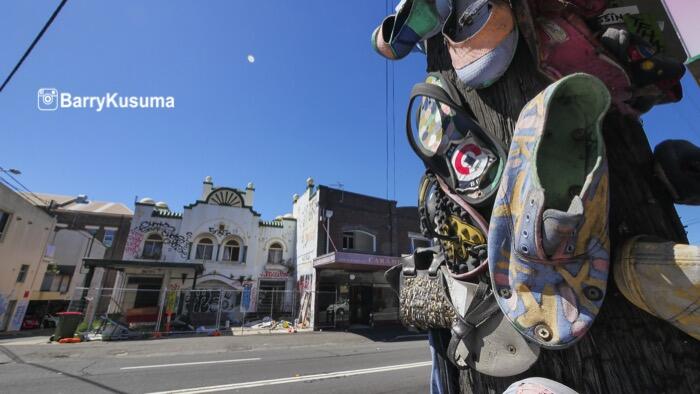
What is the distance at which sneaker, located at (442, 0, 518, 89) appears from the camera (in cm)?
93

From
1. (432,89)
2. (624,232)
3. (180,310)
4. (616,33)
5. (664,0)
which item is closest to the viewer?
(624,232)

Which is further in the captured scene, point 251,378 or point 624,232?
point 251,378

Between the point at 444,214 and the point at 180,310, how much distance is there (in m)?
21.9

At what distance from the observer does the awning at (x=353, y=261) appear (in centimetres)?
1596

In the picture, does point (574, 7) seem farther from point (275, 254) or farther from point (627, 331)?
point (275, 254)

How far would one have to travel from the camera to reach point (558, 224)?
59 cm

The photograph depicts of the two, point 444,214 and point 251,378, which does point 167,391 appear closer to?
point 251,378

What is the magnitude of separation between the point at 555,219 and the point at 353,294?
64.6 ft

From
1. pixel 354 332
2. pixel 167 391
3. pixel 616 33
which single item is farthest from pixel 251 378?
pixel 354 332

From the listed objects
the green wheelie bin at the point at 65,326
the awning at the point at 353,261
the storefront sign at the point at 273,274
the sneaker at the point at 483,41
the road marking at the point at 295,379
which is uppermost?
the awning at the point at 353,261

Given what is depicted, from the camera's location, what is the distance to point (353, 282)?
19.4 meters

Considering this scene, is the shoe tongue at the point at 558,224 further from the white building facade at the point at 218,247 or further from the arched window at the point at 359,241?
the white building facade at the point at 218,247

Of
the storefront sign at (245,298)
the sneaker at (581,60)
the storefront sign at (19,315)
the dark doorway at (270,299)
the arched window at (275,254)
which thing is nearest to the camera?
the sneaker at (581,60)

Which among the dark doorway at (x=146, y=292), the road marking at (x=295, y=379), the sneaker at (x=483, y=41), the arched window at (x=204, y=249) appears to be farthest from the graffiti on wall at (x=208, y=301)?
the sneaker at (x=483, y=41)
